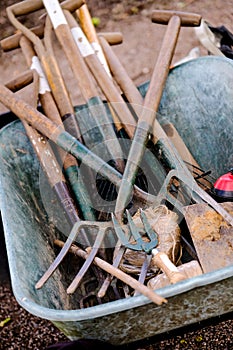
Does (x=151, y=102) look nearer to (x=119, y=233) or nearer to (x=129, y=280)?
(x=119, y=233)

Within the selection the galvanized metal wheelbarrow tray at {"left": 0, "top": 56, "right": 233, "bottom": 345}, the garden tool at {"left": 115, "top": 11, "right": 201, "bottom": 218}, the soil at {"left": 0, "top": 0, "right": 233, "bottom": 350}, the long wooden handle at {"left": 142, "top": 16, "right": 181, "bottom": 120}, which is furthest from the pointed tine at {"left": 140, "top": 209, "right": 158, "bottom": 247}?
the soil at {"left": 0, "top": 0, "right": 233, "bottom": 350}

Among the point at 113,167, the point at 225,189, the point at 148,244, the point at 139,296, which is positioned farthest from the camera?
the point at 113,167

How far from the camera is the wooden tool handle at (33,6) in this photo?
2064 millimetres

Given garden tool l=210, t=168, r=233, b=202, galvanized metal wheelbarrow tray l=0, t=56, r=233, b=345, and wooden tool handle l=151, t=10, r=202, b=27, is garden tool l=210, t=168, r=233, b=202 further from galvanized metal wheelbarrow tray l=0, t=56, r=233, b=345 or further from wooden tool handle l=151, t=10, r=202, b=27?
wooden tool handle l=151, t=10, r=202, b=27

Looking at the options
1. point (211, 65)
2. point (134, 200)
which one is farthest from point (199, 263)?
point (211, 65)

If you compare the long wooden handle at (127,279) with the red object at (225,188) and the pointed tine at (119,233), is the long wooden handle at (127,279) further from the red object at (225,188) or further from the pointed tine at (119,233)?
the red object at (225,188)

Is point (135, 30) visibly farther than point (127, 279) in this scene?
Yes

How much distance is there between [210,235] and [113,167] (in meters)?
0.47

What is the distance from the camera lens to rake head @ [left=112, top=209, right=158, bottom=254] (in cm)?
148

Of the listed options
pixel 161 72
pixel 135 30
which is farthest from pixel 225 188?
pixel 135 30

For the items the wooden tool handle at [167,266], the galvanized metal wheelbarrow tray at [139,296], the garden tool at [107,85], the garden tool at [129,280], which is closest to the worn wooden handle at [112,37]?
the garden tool at [107,85]

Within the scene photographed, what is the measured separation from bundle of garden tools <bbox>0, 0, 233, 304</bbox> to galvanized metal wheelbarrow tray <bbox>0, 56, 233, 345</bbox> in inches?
3.0

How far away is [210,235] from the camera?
150 cm

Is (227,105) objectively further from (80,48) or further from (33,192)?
(33,192)
